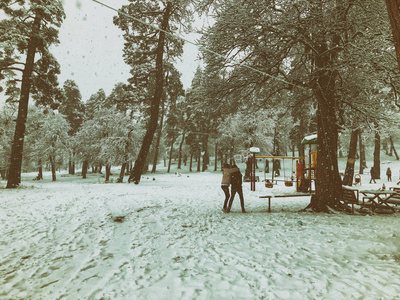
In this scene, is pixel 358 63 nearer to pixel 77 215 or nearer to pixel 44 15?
pixel 77 215

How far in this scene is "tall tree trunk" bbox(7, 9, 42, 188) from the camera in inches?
539

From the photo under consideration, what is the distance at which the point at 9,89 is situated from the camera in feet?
49.2

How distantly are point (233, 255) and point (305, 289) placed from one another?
1458mm

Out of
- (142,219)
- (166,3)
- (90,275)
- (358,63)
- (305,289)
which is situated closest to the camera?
(305,289)

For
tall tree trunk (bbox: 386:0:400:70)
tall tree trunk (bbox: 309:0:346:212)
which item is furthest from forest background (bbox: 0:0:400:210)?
tall tree trunk (bbox: 386:0:400:70)

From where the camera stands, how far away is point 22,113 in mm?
13992

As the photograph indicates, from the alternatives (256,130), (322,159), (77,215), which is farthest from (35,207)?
(256,130)

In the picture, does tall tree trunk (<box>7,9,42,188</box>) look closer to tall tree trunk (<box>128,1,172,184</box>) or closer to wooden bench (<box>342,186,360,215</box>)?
tall tree trunk (<box>128,1,172,184</box>)

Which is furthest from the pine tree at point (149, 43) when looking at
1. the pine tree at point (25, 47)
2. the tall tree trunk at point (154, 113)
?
the pine tree at point (25, 47)

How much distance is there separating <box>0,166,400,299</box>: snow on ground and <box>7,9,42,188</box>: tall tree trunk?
24.5 ft

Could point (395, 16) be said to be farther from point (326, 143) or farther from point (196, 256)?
point (326, 143)

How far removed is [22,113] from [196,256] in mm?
14843

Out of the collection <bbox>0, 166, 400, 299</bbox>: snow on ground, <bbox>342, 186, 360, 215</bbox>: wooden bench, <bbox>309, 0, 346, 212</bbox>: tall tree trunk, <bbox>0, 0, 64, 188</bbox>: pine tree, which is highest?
<bbox>0, 0, 64, 188</bbox>: pine tree

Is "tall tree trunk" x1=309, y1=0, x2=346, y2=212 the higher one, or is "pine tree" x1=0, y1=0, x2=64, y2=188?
"pine tree" x1=0, y1=0, x2=64, y2=188
